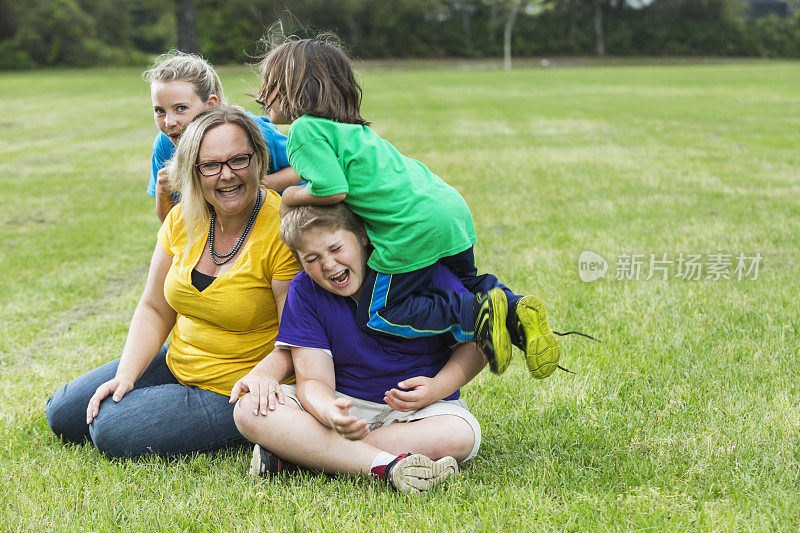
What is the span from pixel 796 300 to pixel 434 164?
7.24 m

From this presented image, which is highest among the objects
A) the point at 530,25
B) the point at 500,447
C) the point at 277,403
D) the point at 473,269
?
the point at 530,25

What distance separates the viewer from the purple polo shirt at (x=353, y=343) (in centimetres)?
270

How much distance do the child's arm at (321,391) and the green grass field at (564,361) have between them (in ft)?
0.80

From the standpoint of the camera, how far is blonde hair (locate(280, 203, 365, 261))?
8.39 feet

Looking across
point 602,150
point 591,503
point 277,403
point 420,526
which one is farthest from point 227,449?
point 602,150

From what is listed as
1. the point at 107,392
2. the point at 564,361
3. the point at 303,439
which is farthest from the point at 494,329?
the point at 107,392

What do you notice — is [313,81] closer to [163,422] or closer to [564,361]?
[163,422]

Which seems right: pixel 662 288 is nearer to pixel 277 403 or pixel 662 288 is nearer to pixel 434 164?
pixel 277 403

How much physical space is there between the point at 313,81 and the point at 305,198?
434mm

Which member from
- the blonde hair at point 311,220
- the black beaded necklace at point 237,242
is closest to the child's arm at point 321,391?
the blonde hair at point 311,220

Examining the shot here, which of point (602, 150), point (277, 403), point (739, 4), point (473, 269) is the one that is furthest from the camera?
point (739, 4)

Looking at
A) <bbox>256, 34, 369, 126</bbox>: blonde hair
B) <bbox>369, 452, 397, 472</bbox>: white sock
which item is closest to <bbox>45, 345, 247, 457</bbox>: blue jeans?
<bbox>369, 452, 397, 472</bbox>: white sock

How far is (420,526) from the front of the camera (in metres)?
2.36

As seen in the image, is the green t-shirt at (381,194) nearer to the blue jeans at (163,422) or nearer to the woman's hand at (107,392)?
the blue jeans at (163,422)
